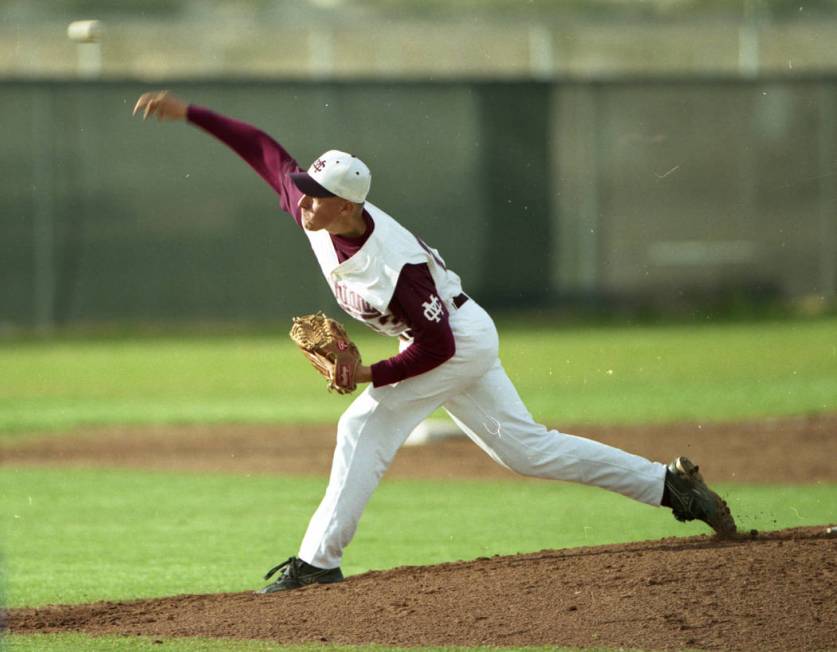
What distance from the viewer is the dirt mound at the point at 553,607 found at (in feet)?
15.5

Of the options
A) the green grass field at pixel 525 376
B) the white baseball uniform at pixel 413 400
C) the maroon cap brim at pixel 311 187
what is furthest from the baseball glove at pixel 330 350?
the green grass field at pixel 525 376

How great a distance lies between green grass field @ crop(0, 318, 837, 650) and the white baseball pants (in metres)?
0.82

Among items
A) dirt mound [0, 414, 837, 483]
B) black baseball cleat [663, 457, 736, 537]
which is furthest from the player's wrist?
dirt mound [0, 414, 837, 483]

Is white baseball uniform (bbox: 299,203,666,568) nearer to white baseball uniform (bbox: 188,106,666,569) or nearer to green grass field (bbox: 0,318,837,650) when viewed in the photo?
white baseball uniform (bbox: 188,106,666,569)

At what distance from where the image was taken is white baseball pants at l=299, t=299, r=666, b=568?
560 cm

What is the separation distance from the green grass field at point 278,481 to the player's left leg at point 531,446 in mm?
1159

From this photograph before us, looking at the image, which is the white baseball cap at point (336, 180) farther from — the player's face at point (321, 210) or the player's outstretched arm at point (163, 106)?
the player's outstretched arm at point (163, 106)

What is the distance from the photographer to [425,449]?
1149cm

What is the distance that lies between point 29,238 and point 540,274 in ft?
21.5

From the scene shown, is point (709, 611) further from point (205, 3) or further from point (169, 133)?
point (205, 3)

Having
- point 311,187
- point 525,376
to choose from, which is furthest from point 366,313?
point 525,376

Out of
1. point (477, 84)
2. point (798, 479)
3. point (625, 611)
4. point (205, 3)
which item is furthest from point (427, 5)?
point (625, 611)

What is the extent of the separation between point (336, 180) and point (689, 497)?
1.96 meters

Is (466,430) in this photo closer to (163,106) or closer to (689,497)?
(689,497)
